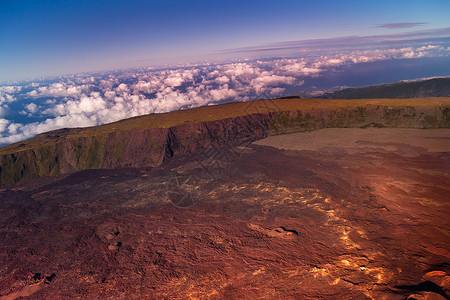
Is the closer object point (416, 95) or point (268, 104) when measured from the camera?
point (268, 104)

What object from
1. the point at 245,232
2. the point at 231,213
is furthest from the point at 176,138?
the point at 245,232

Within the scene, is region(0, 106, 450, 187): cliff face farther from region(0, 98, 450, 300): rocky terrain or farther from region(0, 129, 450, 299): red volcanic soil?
region(0, 129, 450, 299): red volcanic soil

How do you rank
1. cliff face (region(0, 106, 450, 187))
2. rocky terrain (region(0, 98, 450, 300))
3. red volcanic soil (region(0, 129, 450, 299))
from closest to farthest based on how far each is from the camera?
red volcanic soil (region(0, 129, 450, 299)) < rocky terrain (region(0, 98, 450, 300)) < cliff face (region(0, 106, 450, 187))

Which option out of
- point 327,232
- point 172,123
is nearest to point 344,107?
point 172,123

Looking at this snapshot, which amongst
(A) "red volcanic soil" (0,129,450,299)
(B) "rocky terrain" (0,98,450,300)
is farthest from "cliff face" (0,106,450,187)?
(A) "red volcanic soil" (0,129,450,299)

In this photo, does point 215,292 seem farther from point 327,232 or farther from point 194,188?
point 194,188

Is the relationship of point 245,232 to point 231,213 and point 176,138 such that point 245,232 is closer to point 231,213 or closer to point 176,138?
point 231,213
